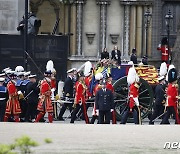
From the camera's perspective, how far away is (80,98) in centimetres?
2756

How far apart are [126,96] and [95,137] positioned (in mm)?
10140

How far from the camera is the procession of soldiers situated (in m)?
26.3

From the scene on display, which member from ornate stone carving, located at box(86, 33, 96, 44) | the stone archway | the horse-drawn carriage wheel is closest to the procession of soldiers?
the horse-drawn carriage wheel

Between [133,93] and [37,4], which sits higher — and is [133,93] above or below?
below

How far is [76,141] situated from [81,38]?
3142 centimetres

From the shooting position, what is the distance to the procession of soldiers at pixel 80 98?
26.3 metres

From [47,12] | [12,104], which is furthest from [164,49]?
[12,104]

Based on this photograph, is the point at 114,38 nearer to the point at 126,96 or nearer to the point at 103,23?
the point at 103,23

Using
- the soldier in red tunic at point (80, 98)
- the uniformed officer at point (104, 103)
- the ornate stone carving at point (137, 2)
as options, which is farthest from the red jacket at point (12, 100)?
the ornate stone carving at point (137, 2)

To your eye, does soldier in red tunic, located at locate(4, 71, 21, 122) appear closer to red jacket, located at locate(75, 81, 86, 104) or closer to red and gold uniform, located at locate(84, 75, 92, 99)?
red jacket, located at locate(75, 81, 86, 104)

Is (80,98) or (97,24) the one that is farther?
(97,24)

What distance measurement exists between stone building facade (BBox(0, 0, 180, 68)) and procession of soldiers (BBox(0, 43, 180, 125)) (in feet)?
62.8

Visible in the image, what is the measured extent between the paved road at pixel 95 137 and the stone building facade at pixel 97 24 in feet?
90.1

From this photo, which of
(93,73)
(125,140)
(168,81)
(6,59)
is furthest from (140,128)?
(6,59)
